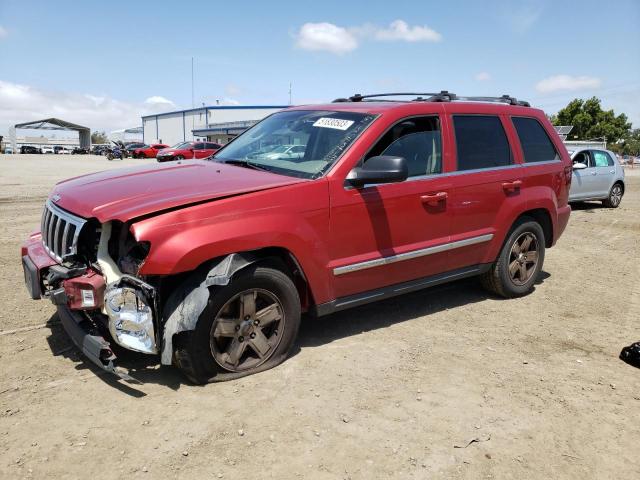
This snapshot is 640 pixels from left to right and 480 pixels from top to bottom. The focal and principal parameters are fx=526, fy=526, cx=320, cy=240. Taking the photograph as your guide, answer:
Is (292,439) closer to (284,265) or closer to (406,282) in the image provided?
(284,265)

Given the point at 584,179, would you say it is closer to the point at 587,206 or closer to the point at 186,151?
the point at 587,206

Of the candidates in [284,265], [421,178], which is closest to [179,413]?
[284,265]

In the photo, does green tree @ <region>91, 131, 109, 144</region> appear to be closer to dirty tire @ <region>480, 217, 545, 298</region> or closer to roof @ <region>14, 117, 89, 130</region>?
roof @ <region>14, 117, 89, 130</region>

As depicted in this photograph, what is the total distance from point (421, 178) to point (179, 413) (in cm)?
254

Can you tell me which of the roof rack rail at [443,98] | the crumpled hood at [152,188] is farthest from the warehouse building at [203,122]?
the crumpled hood at [152,188]

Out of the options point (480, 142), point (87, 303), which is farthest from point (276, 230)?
point (480, 142)

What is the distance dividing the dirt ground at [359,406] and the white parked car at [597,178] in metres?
8.66

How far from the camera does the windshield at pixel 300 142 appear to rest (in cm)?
393

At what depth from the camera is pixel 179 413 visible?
3.09m

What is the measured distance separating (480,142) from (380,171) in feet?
5.30

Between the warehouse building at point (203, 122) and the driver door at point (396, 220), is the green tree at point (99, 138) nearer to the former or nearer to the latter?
the warehouse building at point (203, 122)

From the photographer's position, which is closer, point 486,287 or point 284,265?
point 284,265

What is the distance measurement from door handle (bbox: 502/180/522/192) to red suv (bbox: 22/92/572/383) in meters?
0.02

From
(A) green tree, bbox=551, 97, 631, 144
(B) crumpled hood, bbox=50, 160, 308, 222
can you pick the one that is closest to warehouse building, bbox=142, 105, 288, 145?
(A) green tree, bbox=551, 97, 631, 144
